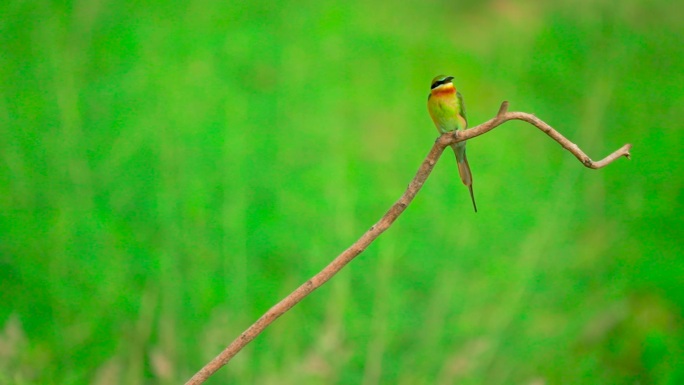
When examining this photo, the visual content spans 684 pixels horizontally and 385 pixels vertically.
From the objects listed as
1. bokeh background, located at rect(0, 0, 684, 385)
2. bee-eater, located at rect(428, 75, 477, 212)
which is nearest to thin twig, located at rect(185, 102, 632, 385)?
bee-eater, located at rect(428, 75, 477, 212)

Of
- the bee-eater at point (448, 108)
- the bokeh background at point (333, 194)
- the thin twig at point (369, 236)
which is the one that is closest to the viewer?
the thin twig at point (369, 236)

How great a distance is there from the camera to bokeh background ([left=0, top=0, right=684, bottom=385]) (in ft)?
6.03

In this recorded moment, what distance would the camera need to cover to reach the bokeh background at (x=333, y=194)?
184 centimetres

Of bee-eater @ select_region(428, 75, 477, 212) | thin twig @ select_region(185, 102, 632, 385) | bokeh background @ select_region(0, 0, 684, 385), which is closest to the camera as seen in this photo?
thin twig @ select_region(185, 102, 632, 385)

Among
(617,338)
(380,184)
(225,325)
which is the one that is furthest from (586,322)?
(225,325)

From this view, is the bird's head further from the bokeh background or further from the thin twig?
the bokeh background

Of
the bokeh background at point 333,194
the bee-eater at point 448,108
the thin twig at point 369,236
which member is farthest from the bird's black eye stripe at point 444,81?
the bokeh background at point 333,194

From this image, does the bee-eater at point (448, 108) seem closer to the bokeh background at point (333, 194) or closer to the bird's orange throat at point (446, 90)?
the bird's orange throat at point (446, 90)

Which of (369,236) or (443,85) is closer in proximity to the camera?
(369,236)

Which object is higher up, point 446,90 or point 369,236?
point 446,90

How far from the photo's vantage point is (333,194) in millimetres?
2090

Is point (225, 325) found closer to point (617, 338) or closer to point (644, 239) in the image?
point (617, 338)

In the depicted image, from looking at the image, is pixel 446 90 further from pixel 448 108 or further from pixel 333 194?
pixel 333 194

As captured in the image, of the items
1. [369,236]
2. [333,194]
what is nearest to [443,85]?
[369,236]
